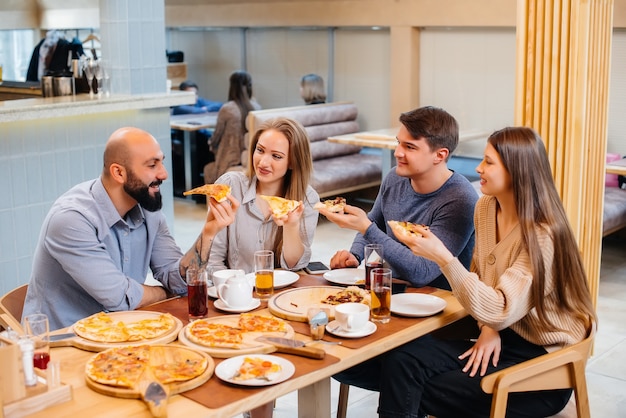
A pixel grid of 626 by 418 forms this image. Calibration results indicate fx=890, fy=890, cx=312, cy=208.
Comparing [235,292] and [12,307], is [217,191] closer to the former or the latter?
[235,292]

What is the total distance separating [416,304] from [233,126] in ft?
18.0

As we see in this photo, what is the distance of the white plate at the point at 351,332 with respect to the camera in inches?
108

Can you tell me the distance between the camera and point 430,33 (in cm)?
902

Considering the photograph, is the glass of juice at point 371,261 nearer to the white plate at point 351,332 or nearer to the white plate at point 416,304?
the white plate at point 416,304

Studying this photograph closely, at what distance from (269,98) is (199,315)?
27.1ft

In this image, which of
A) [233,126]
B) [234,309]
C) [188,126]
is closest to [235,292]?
[234,309]

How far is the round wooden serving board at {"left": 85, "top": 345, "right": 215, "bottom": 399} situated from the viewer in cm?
229

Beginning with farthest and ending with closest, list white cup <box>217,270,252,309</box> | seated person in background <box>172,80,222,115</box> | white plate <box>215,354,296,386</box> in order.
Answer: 1. seated person in background <box>172,80,222,115</box>
2. white cup <box>217,270,252,309</box>
3. white plate <box>215,354,296,386</box>

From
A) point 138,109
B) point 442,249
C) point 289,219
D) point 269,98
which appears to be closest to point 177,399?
point 442,249

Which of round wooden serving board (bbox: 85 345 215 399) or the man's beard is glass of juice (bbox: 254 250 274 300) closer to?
the man's beard

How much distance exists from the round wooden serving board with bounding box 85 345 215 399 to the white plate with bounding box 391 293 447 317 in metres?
0.77

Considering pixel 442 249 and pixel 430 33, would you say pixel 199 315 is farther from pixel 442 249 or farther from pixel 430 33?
pixel 430 33

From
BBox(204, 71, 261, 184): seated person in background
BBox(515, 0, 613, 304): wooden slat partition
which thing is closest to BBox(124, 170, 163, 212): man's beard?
BBox(515, 0, 613, 304): wooden slat partition

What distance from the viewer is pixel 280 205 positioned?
362 centimetres
